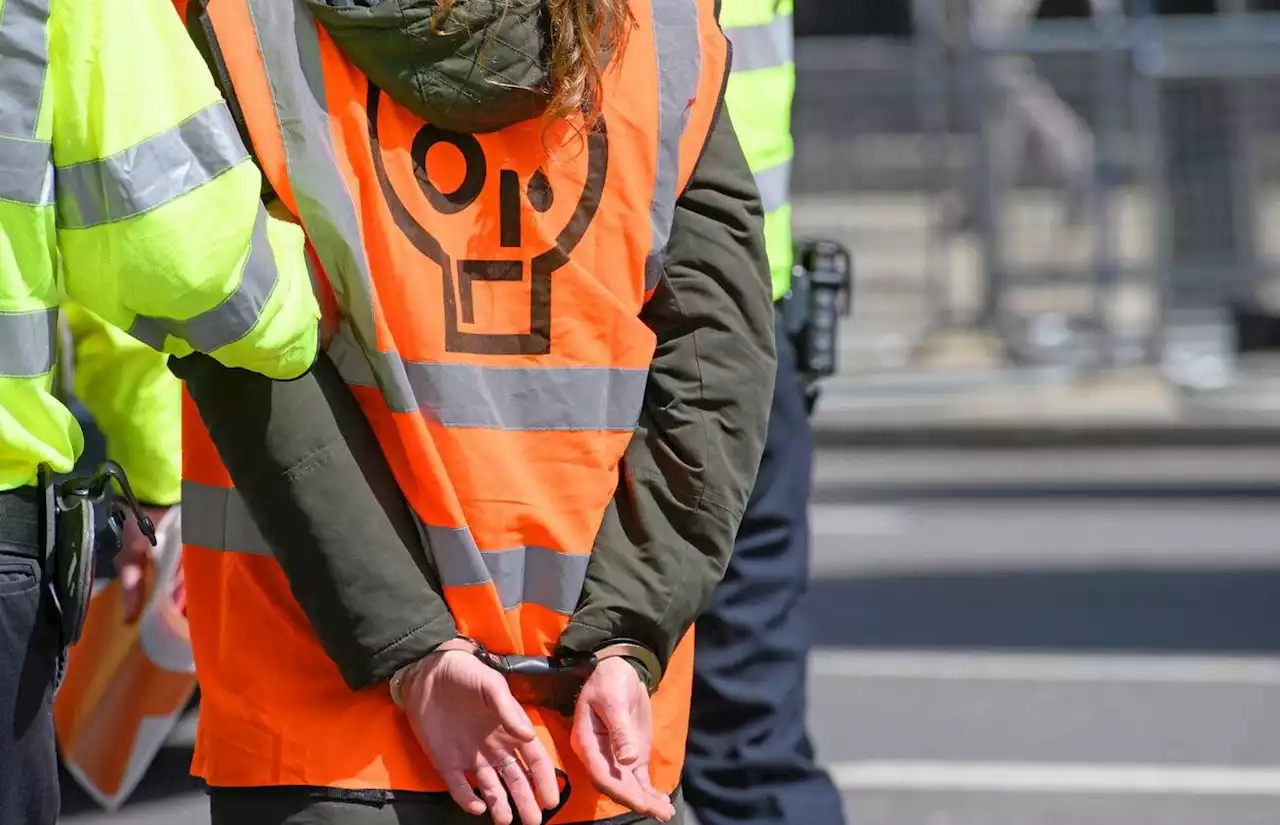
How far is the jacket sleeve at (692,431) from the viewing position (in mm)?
2121

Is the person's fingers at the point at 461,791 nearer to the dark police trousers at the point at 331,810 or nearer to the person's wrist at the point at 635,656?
the dark police trousers at the point at 331,810

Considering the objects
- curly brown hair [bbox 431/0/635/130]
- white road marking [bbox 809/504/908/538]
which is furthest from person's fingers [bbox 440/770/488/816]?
Result: white road marking [bbox 809/504/908/538]

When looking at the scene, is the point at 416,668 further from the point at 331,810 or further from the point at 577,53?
the point at 577,53

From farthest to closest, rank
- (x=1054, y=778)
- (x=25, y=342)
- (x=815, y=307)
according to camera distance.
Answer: (x=1054, y=778) → (x=815, y=307) → (x=25, y=342)

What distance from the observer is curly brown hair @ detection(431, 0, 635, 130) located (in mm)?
2043

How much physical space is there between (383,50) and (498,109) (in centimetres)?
12

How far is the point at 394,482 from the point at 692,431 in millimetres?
306

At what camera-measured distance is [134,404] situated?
9.37 ft

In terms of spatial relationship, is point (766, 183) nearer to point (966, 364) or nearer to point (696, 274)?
point (696, 274)

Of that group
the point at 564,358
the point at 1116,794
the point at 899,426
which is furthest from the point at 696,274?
the point at 899,426

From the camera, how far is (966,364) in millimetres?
12000

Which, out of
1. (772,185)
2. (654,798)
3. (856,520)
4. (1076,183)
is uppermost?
(772,185)

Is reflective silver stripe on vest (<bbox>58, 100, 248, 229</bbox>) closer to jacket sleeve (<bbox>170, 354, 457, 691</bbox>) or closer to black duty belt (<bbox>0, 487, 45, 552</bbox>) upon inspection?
jacket sleeve (<bbox>170, 354, 457, 691</bbox>)

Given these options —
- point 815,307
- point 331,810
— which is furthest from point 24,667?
point 815,307
